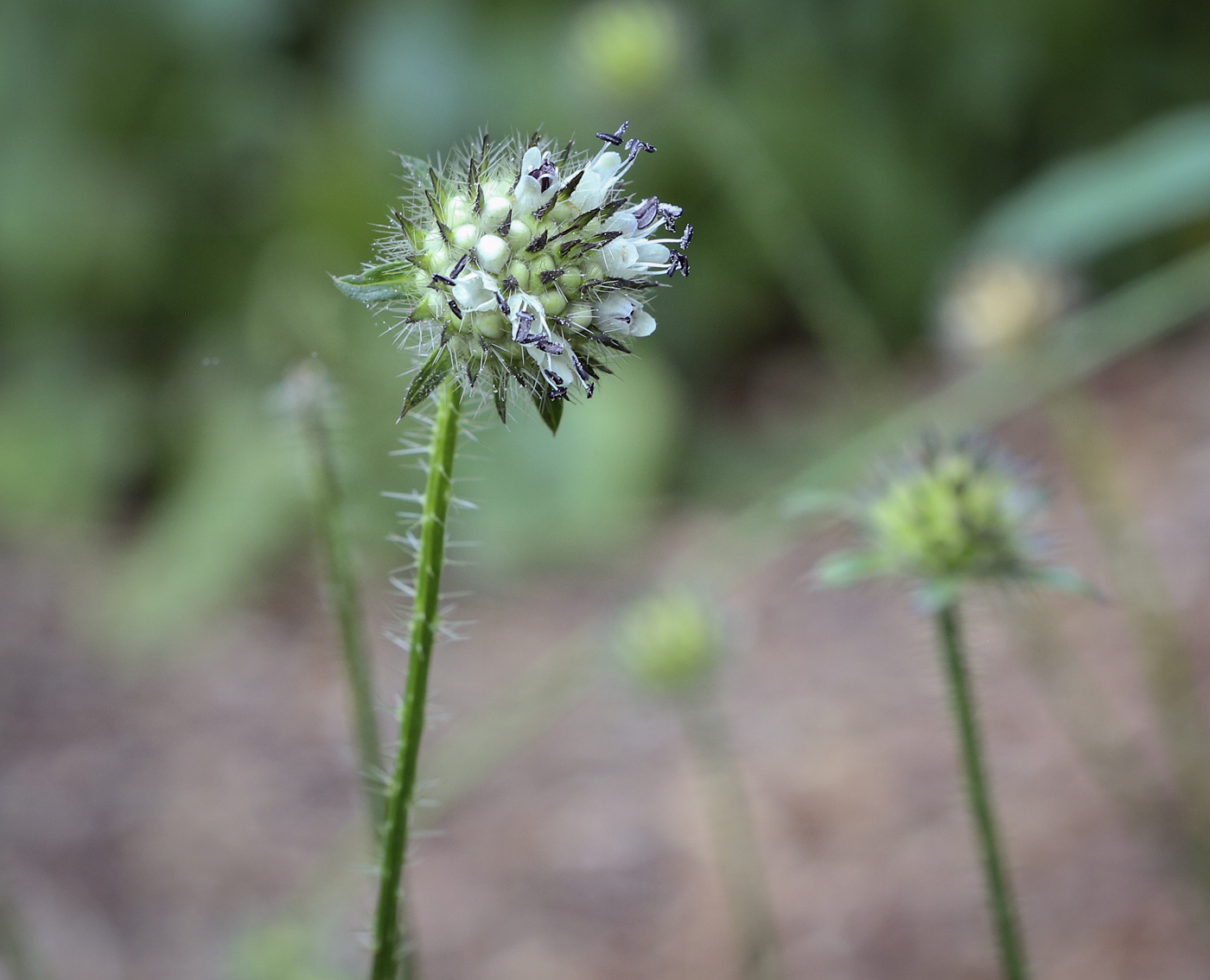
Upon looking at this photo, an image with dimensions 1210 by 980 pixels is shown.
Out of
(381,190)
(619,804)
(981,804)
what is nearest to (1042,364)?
(619,804)

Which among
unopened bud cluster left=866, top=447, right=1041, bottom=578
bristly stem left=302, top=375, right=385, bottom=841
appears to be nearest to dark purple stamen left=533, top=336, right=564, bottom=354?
bristly stem left=302, top=375, right=385, bottom=841

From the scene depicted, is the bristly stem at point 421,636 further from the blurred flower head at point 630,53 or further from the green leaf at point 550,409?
the blurred flower head at point 630,53

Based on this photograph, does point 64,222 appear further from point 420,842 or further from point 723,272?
point 420,842

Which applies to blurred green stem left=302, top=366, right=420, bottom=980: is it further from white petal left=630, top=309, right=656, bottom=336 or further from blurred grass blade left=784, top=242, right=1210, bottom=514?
blurred grass blade left=784, top=242, right=1210, bottom=514

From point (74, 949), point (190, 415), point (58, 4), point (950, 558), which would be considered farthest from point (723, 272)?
point (950, 558)

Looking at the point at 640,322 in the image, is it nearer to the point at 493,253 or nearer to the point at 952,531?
the point at 493,253

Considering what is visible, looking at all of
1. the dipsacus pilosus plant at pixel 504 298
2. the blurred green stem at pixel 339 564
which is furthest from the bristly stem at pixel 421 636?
the blurred green stem at pixel 339 564
